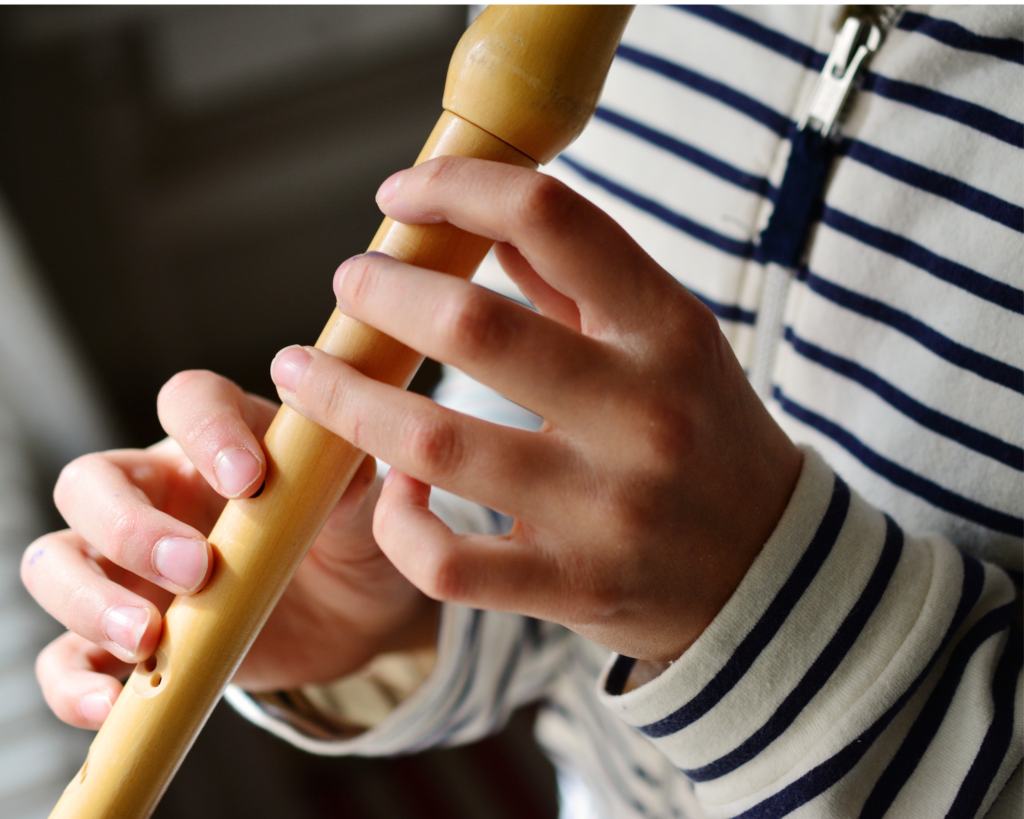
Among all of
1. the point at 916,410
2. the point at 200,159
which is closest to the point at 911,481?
the point at 916,410

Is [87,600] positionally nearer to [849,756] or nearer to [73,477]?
[73,477]

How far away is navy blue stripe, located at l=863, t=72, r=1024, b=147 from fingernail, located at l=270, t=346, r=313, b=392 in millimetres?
305

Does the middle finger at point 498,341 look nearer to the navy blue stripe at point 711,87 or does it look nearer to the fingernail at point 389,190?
the fingernail at point 389,190

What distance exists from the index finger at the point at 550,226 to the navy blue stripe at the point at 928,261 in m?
0.19

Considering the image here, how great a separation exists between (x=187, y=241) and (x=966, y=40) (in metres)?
0.73

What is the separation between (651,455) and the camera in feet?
0.80

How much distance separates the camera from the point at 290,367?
0.85ft

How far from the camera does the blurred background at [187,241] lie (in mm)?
729

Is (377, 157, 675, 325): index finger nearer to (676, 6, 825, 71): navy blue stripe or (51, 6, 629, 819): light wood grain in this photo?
(51, 6, 629, 819): light wood grain

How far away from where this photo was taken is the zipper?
1.22 feet

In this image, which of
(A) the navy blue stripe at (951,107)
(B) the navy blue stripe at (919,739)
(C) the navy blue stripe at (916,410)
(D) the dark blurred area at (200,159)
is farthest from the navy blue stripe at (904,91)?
(D) the dark blurred area at (200,159)

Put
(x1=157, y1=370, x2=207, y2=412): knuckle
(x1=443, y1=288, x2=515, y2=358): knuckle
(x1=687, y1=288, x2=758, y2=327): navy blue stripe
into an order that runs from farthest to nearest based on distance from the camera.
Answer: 1. (x1=687, y1=288, x2=758, y2=327): navy blue stripe
2. (x1=157, y1=370, x2=207, y2=412): knuckle
3. (x1=443, y1=288, x2=515, y2=358): knuckle

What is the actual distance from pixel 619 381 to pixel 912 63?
25cm

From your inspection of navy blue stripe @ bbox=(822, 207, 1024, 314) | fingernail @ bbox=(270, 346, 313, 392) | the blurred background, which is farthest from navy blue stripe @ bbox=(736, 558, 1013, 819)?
the blurred background
